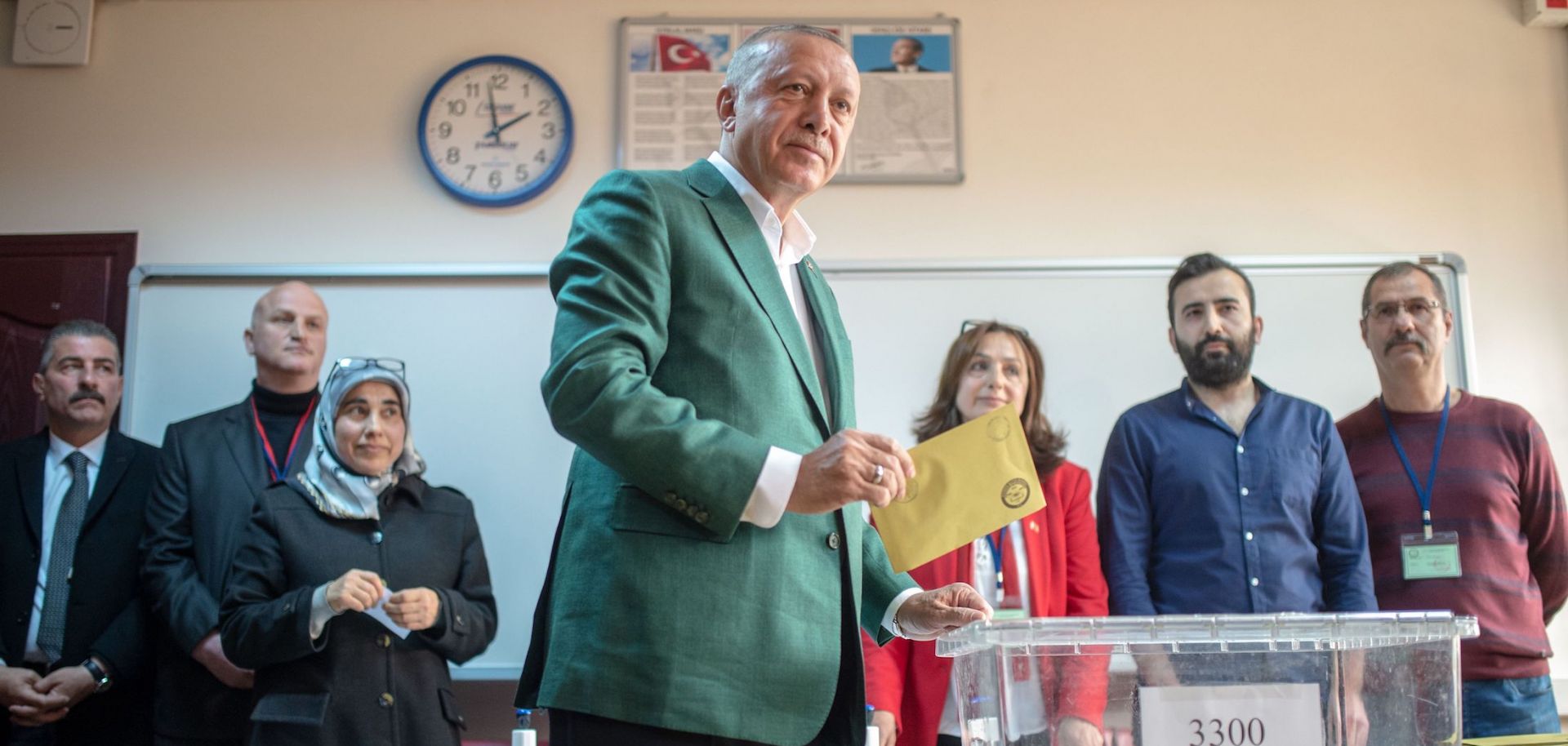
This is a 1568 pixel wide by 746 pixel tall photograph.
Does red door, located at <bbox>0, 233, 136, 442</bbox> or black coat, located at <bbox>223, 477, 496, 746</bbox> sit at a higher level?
red door, located at <bbox>0, 233, 136, 442</bbox>

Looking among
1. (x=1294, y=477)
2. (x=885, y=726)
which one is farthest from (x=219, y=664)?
(x=1294, y=477)

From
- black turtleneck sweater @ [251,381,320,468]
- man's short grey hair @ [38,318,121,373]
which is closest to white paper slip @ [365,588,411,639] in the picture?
black turtleneck sweater @ [251,381,320,468]

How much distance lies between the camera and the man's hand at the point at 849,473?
4.10 feet

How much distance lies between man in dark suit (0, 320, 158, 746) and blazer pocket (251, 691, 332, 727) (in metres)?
0.84

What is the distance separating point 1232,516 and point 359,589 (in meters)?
1.92

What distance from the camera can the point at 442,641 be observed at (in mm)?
2902

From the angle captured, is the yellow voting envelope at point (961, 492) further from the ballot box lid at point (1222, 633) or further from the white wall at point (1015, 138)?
the white wall at point (1015, 138)

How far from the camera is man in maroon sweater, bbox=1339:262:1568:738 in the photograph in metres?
3.10

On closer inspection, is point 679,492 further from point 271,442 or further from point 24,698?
point 24,698

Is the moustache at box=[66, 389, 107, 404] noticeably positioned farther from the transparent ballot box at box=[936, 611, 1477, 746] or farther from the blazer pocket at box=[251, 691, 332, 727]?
the transparent ballot box at box=[936, 611, 1477, 746]

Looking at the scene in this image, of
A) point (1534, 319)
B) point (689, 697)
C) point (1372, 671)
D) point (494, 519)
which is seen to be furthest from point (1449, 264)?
point (689, 697)

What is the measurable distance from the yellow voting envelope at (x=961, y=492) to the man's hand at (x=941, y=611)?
2.8 inches

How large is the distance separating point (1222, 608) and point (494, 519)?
84.3 inches

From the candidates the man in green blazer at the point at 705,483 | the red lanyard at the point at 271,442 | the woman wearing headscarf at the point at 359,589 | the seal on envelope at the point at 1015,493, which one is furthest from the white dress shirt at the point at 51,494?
the seal on envelope at the point at 1015,493
